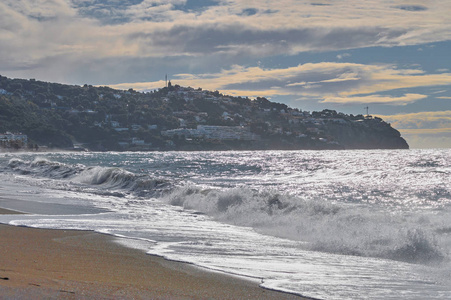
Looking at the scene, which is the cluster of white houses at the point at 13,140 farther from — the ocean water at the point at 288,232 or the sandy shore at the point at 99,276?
the sandy shore at the point at 99,276

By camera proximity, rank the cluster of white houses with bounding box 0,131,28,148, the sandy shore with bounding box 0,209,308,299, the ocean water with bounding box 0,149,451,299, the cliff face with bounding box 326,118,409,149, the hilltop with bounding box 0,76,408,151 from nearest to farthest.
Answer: the sandy shore with bounding box 0,209,308,299 → the ocean water with bounding box 0,149,451,299 → the cluster of white houses with bounding box 0,131,28,148 → the hilltop with bounding box 0,76,408,151 → the cliff face with bounding box 326,118,409,149

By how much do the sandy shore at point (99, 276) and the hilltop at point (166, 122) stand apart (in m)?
118

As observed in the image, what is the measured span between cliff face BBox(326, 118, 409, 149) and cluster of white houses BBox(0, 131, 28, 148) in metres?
87.4

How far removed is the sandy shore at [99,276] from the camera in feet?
15.8

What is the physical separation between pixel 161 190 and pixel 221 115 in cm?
13637

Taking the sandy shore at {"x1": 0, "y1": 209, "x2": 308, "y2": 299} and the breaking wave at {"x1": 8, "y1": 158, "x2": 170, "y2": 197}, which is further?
the breaking wave at {"x1": 8, "y1": 158, "x2": 170, "y2": 197}

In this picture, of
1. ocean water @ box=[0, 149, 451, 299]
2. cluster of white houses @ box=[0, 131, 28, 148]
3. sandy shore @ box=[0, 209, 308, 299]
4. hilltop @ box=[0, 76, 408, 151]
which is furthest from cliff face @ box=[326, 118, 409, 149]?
sandy shore @ box=[0, 209, 308, 299]

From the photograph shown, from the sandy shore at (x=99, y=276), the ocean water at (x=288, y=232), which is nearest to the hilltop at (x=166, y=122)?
the ocean water at (x=288, y=232)

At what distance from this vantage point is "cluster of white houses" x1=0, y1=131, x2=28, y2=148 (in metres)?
110

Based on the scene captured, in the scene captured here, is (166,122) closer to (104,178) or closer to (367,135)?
(367,135)

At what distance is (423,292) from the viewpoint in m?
5.72

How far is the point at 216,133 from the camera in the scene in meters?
138

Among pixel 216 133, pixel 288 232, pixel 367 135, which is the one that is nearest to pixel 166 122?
pixel 216 133

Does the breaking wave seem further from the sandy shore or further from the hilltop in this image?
the hilltop
